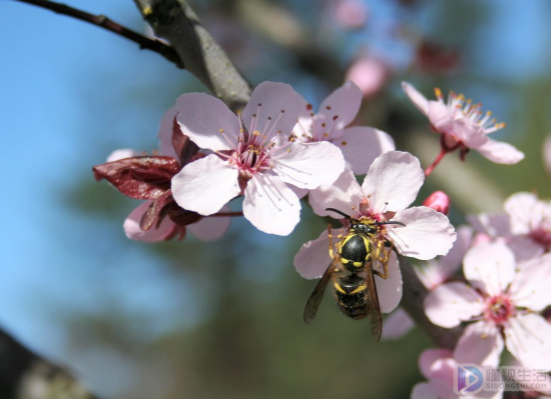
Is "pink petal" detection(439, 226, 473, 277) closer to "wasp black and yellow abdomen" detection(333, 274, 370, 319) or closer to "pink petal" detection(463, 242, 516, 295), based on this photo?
"pink petal" detection(463, 242, 516, 295)

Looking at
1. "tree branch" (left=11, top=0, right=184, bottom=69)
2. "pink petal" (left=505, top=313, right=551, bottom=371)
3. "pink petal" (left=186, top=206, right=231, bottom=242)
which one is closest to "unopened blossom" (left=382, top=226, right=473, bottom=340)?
"pink petal" (left=505, top=313, right=551, bottom=371)

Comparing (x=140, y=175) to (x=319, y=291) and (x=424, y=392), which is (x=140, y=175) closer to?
(x=319, y=291)

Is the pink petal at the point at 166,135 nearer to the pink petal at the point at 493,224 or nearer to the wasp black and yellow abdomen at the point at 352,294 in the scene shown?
the wasp black and yellow abdomen at the point at 352,294

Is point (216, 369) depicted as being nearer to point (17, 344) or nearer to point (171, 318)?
point (171, 318)

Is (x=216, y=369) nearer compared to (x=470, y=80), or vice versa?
(x=470, y=80)

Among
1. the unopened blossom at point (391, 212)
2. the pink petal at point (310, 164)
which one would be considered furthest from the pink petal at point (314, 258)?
the pink petal at point (310, 164)

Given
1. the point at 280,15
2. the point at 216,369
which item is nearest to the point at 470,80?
the point at 280,15

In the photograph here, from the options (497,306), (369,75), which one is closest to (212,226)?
(497,306)
